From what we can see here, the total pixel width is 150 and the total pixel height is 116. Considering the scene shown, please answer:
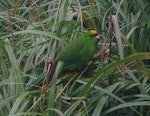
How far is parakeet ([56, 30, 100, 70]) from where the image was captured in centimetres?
197

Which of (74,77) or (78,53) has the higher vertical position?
(78,53)

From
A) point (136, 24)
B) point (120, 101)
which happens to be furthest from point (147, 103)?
point (136, 24)

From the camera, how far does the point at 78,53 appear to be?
1976 millimetres

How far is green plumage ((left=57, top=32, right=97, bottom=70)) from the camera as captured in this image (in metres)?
1.97

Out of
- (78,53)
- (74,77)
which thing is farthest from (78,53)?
(74,77)

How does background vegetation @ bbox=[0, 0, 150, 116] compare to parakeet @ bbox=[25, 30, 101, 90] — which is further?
parakeet @ bbox=[25, 30, 101, 90]

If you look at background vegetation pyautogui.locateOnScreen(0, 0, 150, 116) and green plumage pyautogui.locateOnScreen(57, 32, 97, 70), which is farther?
green plumage pyautogui.locateOnScreen(57, 32, 97, 70)

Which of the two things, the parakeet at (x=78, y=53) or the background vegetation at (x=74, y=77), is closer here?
the background vegetation at (x=74, y=77)

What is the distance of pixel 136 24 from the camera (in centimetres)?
250

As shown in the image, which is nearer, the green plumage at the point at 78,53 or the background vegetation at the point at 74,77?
the background vegetation at the point at 74,77

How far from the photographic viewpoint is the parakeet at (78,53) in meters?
1.97

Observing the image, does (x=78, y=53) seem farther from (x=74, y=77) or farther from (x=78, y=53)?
(x=74, y=77)

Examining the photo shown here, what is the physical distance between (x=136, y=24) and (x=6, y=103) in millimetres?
975

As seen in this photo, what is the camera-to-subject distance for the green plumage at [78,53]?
1975 millimetres
